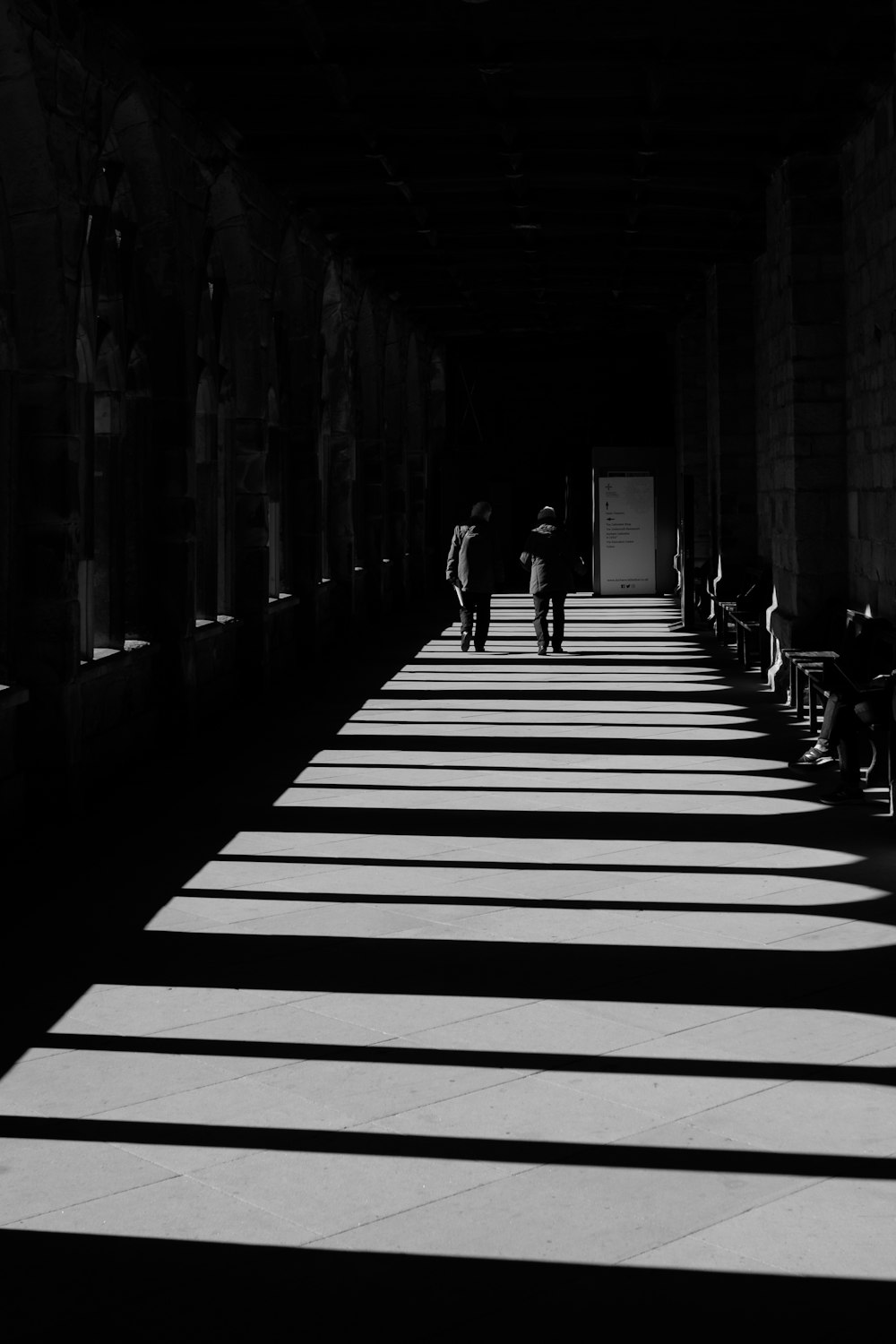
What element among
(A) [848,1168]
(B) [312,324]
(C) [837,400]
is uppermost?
(B) [312,324]

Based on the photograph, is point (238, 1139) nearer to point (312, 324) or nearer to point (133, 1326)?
point (133, 1326)

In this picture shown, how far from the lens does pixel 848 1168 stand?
3.59m

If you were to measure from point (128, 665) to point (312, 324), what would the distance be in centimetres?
631

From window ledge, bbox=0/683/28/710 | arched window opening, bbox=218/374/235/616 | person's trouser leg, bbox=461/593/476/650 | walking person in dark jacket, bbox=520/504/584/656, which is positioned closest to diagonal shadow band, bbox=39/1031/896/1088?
window ledge, bbox=0/683/28/710

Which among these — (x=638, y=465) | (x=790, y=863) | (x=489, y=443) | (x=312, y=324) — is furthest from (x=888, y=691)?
(x=489, y=443)

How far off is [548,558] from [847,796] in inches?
304

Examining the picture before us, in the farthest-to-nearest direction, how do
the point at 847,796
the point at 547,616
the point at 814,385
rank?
the point at 547,616, the point at 814,385, the point at 847,796

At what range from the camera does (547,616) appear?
16.4 m

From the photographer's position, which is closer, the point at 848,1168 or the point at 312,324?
the point at 848,1168

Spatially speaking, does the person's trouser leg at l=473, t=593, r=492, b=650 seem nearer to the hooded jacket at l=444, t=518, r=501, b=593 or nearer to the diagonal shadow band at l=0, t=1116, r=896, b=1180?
the hooded jacket at l=444, t=518, r=501, b=593

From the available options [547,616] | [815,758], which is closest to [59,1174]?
[815,758]

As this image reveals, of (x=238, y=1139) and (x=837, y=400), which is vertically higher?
(x=837, y=400)

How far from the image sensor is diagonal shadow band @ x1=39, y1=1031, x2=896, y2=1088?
166 inches

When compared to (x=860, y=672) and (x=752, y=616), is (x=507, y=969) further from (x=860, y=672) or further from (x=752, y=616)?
(x=752, y=616)
